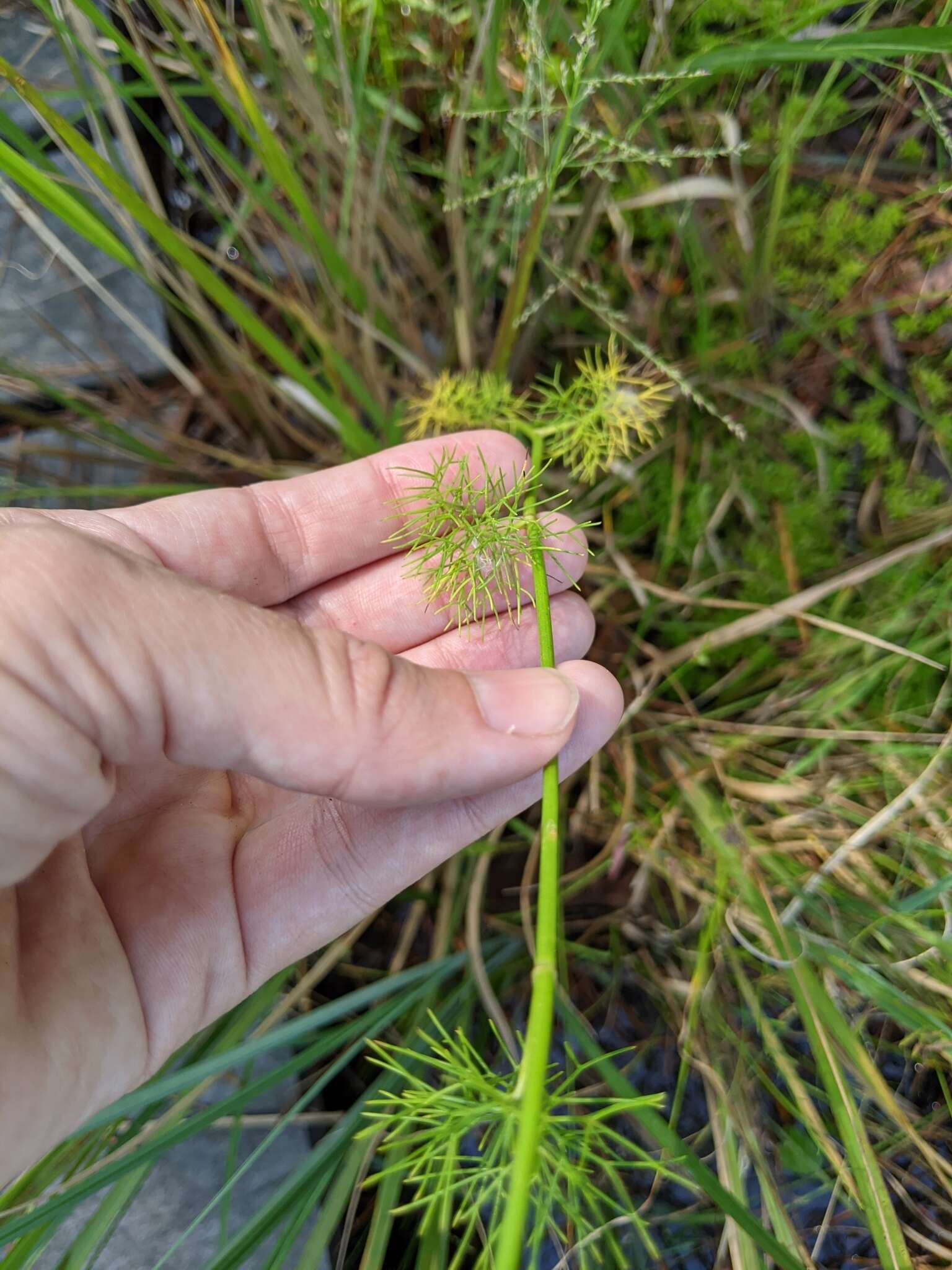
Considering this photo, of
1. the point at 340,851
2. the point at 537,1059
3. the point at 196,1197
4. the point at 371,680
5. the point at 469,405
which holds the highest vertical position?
the point at 469,405

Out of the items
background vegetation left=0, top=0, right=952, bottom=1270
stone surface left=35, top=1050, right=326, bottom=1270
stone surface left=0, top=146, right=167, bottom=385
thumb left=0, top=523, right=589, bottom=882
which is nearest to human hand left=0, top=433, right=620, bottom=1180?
thumb left=0, top=523, right=589, bottom=882

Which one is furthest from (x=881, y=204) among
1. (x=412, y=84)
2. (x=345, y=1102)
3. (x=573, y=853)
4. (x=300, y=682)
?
(x=345, y=1102)

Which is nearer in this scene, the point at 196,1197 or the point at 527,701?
the point at 527,701

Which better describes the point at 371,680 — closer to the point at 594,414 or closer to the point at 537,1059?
the point at 537,1059

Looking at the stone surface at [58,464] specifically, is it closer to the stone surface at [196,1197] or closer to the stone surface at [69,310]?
the stone surface at [69,310]

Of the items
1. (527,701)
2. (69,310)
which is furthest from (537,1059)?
(69,310)

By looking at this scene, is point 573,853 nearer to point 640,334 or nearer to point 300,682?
point 300,682

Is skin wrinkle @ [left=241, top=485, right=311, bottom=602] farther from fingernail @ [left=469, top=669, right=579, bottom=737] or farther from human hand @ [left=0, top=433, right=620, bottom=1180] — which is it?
fingernail @ [left=469, top=669, right=579, bottom=737]
